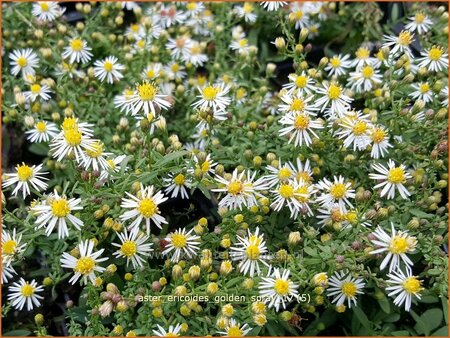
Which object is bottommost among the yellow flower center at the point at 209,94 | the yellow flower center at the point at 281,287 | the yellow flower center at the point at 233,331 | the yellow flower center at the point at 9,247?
the yellow flower center at the point at 233,331

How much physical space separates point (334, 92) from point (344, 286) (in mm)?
551

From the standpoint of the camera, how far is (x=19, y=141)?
2.22m

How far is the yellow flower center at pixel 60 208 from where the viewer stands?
1415 millimetres

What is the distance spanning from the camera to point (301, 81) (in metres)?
1.73

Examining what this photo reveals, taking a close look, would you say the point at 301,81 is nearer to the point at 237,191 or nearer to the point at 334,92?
the point at 334,92

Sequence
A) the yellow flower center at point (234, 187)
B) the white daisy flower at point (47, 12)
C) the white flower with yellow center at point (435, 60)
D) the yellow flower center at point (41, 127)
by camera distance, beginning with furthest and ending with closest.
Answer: the white daisy flower at point (47, 12) → the white flower with yellow center at point (435, 60) → the yellow flower center at point (41, 127) → the yellow flower center at point (234, 187)

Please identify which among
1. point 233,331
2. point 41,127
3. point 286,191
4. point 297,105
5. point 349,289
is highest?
point 41,127

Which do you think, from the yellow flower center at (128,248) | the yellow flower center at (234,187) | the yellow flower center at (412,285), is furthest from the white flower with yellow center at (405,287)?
the yellow flower center at (128,248)

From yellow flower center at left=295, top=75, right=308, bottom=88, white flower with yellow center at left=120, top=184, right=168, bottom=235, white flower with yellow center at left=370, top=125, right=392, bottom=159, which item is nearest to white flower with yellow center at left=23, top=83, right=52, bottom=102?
white flower with yellow center at left=120, top=184, right=168, bottom=235

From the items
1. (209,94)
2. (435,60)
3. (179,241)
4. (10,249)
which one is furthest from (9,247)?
(435,60)

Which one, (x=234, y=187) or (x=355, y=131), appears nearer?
(x=234, y=187)

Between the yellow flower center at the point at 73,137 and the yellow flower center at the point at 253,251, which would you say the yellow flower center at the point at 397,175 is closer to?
the yellow flower center at the point at 253,251

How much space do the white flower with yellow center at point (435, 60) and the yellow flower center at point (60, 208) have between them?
1254 millimetres

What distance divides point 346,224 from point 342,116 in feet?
1.03
